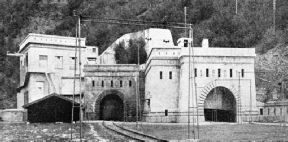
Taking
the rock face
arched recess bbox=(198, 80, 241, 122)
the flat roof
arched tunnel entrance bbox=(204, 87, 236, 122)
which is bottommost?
arched tunnel entrance bbox=(204, 87, 236, 122)

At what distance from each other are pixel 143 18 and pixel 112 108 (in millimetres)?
46931

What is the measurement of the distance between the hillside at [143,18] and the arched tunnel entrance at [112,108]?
10.2m

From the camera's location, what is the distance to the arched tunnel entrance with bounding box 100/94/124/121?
5206 cm

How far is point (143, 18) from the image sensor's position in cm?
9675

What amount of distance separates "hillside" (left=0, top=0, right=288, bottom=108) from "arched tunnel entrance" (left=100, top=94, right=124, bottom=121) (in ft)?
33.5

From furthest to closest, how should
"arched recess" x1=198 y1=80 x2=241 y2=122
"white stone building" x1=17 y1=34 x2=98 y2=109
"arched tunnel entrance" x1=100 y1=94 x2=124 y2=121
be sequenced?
"white stone building" x1=17 y1=34 x2=98 y2=109 < "arched tunnel entrance" x1=100 y1=94 x2=124 y2=121 < "arched recess" x1=198 y1=80 x2=241 y2=122

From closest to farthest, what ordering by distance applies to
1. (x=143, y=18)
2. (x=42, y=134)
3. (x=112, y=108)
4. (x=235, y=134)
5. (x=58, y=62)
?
(x=235, y=134)
(x=42, y=134)
(x=112, y=108)
(x=58, y=62)
(x=143, y=18)

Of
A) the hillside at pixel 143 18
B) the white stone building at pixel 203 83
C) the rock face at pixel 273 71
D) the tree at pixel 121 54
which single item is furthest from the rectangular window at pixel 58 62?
the rock face at pixel 273 71

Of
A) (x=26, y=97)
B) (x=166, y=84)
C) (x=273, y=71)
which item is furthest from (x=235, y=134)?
(x=26, y=97)

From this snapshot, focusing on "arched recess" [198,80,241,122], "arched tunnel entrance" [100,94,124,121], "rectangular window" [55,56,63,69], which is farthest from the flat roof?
"arched recess" [198,80,241,122]

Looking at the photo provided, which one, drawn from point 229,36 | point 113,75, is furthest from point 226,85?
point 229,36

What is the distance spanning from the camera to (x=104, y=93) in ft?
166

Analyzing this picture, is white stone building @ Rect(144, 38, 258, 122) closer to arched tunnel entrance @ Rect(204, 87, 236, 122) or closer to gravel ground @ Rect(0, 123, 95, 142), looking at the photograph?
arched tunnel entrance @ Rect(204, 87, 236, 122)

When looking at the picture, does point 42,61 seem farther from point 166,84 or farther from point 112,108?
point 166,84
